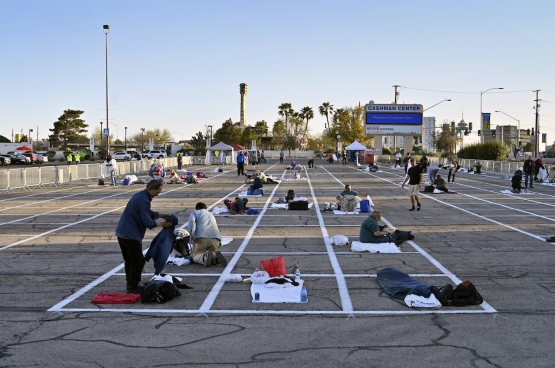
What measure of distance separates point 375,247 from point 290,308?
4.81 meters

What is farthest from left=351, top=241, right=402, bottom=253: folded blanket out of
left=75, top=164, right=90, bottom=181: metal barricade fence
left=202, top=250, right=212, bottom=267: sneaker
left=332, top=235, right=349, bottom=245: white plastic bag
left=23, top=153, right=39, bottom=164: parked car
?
left=23, top=153, right=39, bottom=164: parked car

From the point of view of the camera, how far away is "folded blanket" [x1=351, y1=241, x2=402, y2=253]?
1204 cm

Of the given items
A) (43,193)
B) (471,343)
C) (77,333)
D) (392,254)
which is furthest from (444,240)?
(43,193)

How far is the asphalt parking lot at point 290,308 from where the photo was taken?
5.93m

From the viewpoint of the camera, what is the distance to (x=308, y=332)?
6676 mm

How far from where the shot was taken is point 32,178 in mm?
30875

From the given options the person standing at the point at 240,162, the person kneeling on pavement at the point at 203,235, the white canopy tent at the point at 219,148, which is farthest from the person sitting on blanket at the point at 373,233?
the white canopy tent at the point at 219,148

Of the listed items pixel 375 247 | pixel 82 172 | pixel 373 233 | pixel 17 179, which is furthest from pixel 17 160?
pixel 375 247

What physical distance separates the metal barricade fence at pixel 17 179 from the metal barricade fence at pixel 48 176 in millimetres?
1607

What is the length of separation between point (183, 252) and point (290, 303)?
375 cm

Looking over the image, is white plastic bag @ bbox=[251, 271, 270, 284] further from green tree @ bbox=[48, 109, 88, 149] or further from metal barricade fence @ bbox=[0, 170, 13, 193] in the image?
green tree @ bbox=[48, 109, 88, 149]

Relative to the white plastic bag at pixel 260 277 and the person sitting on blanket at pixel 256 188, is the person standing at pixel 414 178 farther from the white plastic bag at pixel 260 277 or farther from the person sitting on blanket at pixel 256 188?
the white plastic bag at pixel 260 277

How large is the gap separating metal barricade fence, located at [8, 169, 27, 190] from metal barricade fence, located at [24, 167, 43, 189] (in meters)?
0.27

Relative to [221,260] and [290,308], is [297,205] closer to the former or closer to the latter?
[221,260]
